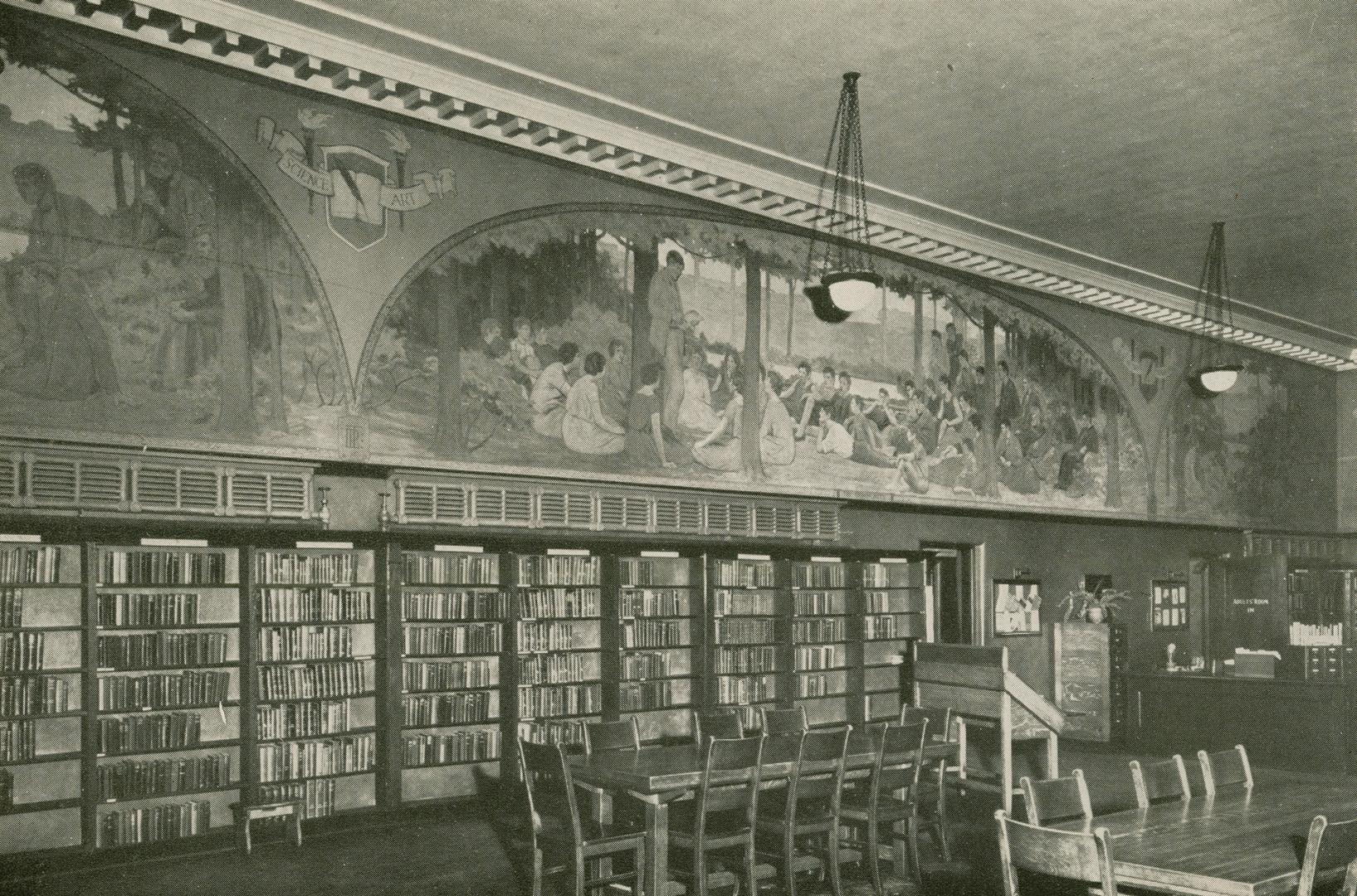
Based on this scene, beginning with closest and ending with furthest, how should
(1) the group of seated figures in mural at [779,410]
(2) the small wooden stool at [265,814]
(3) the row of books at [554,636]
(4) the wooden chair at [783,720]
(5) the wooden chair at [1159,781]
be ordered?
(5) the wooden chair at [1159,781], (2) the small wooden stool at [265,814], (4) the wooden chair at [783,720], (3) the row of books at [554,636], (1) the group of seated figures in mural at [779,410]

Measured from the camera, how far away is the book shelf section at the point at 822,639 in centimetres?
1162

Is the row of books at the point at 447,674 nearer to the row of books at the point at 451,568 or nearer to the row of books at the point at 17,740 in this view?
the row of books at the point at 451,568

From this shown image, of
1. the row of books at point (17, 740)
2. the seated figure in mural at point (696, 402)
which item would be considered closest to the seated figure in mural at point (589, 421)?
the seated figure in mural at point (696, 402)

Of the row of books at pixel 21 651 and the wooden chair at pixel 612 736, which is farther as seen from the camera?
the row of books at pixel 21 651

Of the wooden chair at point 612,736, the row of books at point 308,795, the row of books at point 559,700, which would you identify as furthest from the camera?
the row of books at point 559,700

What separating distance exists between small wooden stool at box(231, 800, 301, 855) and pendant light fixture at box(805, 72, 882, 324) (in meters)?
5.61

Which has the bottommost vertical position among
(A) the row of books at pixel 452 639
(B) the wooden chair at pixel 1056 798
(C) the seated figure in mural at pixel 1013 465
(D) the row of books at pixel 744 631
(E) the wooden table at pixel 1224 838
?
(E) the wooden table at pixel 1224 838

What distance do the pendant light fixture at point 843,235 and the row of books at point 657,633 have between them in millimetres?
3227

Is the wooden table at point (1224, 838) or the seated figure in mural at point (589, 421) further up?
the seated figure in mural at point (589, 421)

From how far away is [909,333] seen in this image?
1317 cm

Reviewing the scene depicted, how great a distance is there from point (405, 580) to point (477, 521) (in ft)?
2.37

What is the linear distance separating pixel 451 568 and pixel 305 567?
47.2 inches

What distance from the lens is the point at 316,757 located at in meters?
8.50

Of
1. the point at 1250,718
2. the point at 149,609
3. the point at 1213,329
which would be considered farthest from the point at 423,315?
the point at 1213,329
